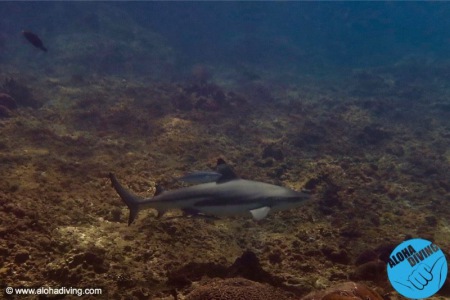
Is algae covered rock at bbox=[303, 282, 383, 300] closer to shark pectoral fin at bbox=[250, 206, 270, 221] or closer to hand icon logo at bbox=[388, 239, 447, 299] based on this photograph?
hand icon logo at bbox=[388, 239, 447, 299]

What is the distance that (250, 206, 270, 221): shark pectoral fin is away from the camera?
4.97 metres

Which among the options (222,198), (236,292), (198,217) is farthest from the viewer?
(198,217)

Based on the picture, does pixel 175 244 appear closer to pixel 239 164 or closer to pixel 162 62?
pixel 239 164

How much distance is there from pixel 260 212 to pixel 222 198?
2.10 feet

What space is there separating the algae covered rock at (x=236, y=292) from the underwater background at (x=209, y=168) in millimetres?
20

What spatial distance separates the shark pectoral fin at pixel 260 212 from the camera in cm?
497

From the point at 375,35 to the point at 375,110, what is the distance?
5470 cm

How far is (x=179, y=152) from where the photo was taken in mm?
10906

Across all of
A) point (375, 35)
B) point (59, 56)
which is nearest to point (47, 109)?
point (59, 56)

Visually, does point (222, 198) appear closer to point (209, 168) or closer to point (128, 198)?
point (128, 198)

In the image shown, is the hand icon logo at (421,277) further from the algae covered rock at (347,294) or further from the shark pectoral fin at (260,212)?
the shark pectoral fin at (260,212)

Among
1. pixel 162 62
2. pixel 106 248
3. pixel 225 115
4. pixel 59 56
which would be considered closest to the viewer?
pixel 106 248

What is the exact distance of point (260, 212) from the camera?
16.7 feet

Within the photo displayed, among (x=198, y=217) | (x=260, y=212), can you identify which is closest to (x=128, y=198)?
(x=198, y=217)
